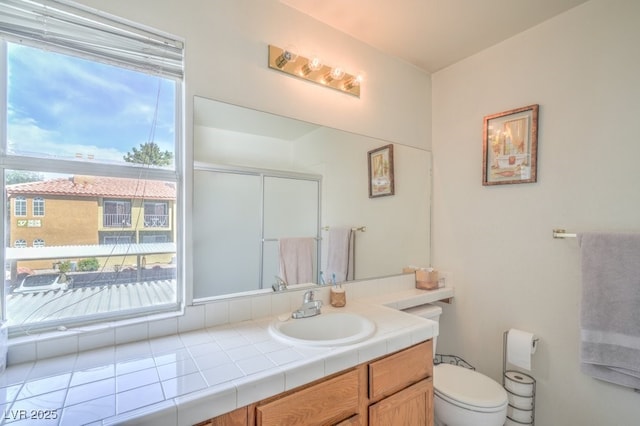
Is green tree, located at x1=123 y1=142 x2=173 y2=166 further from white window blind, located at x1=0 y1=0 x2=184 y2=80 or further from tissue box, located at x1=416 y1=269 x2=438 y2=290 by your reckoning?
tissue box, located at x1=416 y1=269 x2=438 y2=290

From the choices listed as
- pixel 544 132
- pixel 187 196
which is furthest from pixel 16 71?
pixel 544 132

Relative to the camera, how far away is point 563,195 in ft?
5.19

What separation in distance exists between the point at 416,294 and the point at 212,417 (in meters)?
1.49

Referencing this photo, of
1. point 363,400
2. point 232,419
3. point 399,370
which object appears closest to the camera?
point 232,419

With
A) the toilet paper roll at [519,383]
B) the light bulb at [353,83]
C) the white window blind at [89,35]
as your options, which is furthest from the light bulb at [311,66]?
the toilet paper roll at [519,383]

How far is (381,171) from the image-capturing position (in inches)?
79.4

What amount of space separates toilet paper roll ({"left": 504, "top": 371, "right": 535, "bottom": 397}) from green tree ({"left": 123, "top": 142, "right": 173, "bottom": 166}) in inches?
86.5

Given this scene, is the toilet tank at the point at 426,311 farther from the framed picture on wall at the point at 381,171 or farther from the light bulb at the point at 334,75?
the light bulb at the point at 334,75

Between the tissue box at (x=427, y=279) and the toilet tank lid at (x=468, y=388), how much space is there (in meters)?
0.50

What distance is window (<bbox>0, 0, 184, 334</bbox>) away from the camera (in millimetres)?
1044

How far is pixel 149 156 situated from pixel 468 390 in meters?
2.01

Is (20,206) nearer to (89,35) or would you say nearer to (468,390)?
(89,35)

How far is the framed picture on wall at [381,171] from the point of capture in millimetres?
1976

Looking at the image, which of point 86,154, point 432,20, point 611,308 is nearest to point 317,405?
point 86,154
